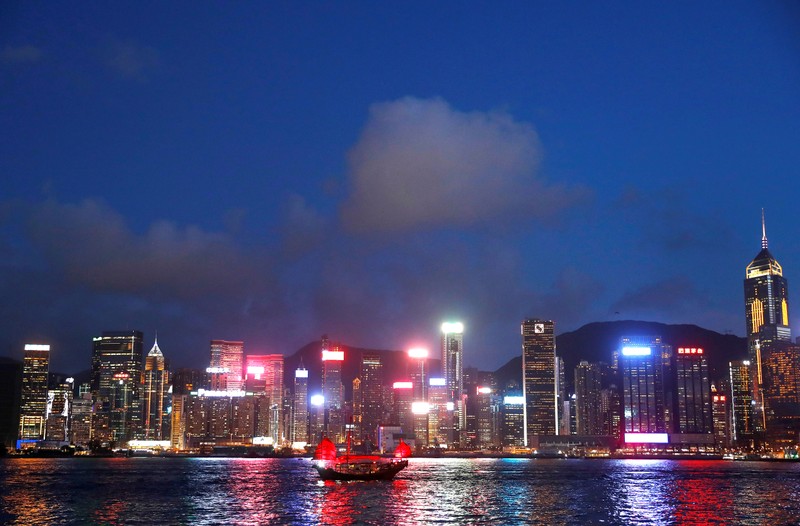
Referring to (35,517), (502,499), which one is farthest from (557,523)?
(35,517)

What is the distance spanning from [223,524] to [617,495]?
2619 inches

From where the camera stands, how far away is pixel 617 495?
12794cm

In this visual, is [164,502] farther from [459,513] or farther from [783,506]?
[783,506]

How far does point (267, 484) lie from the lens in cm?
15738

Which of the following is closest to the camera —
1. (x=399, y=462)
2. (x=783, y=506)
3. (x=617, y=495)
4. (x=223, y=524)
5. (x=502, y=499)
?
(x=223, y=524)

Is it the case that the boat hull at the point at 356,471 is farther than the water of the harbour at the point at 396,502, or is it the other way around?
the boat hull at the point at 356,471

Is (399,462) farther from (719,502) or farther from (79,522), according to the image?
(79,522)

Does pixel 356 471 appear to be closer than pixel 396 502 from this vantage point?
No

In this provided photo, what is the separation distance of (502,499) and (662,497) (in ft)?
79.0

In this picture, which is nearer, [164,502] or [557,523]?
[557,523]

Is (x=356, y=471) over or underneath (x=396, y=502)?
over

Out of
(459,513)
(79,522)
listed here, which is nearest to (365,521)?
(459,513)

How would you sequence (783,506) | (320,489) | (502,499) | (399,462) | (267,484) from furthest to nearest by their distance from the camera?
(399,462), (267,484), (320,489), (502,499), (783,506)

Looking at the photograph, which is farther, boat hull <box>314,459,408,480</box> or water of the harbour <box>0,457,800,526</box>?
boat hull <box>314,459,408,480</box>
